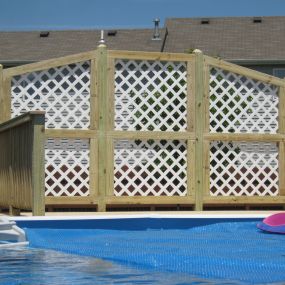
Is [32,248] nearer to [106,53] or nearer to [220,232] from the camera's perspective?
[220,232]

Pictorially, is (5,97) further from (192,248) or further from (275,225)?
(192,248)

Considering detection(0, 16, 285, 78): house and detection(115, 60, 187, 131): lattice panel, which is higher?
detection(0, 16, 285, 78): house

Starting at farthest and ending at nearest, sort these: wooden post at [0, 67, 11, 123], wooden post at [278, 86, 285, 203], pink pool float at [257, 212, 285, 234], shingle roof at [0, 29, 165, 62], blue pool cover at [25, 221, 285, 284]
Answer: shingle roof at [0, 29, 165, 62]
wooden post at [278, 86, 285, 203]
wooden post at [0, 67, 11, 123]
pink pool float at [257, 212, 285, 234]
blue pool cover at [25, 221, 285, 284]

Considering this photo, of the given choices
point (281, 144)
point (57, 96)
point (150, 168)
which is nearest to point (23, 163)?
point (57, 96)

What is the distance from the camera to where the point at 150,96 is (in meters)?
8.67

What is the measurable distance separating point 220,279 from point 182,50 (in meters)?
20.3

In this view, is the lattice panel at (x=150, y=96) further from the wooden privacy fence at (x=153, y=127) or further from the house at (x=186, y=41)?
the house at (x=186, y=41)

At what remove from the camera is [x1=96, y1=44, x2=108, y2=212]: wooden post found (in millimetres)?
8305

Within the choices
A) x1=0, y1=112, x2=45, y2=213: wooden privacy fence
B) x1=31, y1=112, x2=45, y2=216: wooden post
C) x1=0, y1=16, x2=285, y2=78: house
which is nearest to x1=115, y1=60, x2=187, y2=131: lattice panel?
x1=0, y1=112, x2=45, y2=213: wooden privacy fence

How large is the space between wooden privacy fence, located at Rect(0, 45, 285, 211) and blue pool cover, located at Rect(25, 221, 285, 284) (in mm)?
1782

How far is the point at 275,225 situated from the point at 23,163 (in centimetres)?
256

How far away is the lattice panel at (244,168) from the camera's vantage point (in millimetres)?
8766

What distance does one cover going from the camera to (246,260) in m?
4.12

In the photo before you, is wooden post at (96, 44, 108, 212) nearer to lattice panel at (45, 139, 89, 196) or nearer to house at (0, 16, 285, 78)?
lattice panel at (45, 139, 89, 196)
